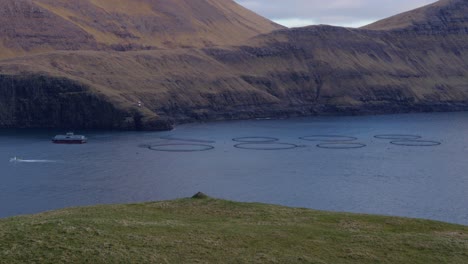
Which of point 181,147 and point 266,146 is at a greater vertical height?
point 266,146

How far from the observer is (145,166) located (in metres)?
96.9

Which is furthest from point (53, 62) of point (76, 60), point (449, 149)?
point (449, 149)

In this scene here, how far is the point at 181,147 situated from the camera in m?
119

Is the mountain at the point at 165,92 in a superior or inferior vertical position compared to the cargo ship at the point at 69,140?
superior

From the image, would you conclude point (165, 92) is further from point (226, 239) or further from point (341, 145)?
point (226, 239)

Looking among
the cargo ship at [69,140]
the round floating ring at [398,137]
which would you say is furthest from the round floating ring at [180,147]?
the round floating ring at [398,137]

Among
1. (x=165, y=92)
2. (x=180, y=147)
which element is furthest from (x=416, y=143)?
(x=165, y=92)

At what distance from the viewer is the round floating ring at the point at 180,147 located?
115 metres

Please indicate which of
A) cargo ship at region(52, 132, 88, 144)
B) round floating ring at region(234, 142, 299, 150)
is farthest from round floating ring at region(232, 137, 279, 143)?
cargo ship at region(52, 132, 88, 144)

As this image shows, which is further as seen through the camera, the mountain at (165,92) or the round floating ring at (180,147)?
the mountain at (165,92)

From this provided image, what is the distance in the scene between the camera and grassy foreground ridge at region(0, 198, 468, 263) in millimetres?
29172

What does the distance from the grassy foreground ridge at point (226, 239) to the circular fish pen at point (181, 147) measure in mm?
76248

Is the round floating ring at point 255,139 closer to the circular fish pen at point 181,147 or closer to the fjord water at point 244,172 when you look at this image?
the fjord water at point 244,172

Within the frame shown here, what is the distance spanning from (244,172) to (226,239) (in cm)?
6005
